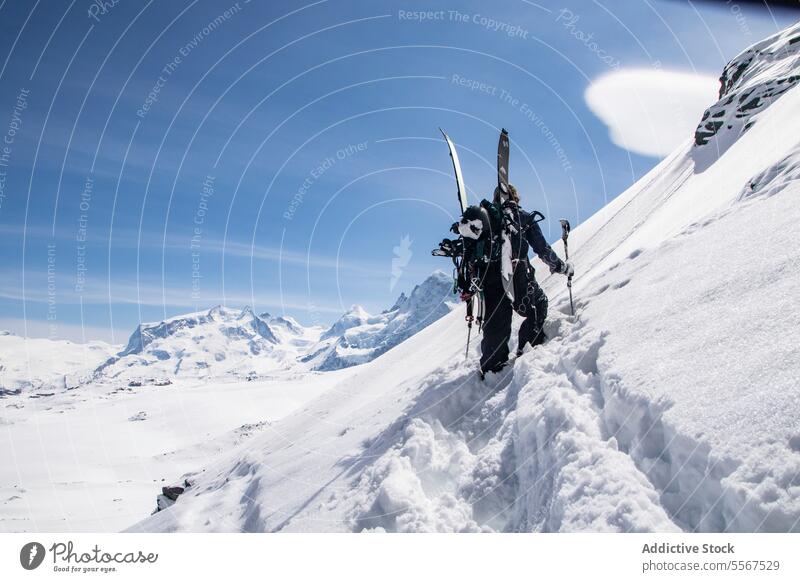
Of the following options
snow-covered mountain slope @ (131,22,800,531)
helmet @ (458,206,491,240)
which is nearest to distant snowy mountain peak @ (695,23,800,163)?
snow-covered mountain slope @ (131,22,800,531)

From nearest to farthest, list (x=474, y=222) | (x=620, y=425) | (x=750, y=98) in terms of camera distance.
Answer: (x=620, y=425)
(x=474, y=222)
(x=750, y=98)

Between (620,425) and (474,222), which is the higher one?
(474,222)

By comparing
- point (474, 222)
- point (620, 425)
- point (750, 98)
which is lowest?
point (620, 425)

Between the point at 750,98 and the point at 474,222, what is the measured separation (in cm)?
2864

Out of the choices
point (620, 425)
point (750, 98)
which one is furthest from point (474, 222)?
point (750, 98)

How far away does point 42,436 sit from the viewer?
113m

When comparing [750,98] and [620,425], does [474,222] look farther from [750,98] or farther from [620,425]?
[750,98]

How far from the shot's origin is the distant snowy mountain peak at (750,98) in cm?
2436

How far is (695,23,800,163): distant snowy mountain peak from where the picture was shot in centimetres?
2436

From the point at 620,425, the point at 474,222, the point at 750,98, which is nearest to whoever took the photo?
the point at 620,425

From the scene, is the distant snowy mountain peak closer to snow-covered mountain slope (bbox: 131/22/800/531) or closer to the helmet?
snow-covered mountain slope (bbox: 131/22/800/531)

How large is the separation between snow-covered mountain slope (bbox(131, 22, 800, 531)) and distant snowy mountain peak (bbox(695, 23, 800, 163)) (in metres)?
19.5

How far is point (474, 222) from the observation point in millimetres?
7152
